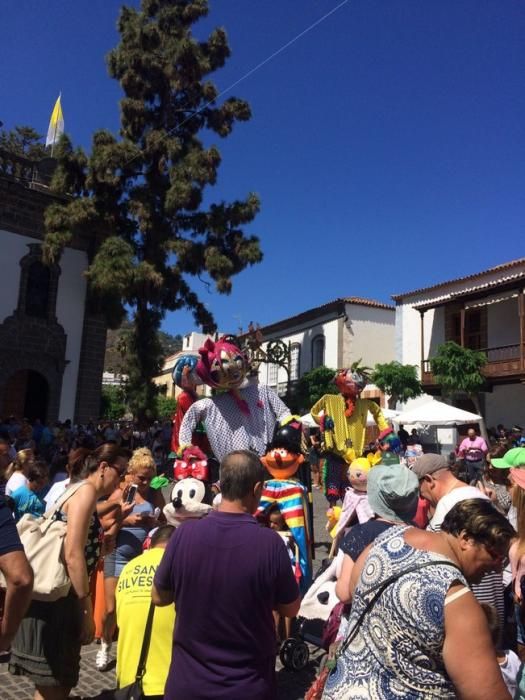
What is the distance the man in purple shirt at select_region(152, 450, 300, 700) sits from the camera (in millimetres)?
2049

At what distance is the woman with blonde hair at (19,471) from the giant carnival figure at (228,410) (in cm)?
155

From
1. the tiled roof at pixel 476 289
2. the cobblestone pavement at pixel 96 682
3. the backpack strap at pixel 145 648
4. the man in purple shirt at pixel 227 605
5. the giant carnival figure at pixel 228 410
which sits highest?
the tiled roof at pixel 476 289

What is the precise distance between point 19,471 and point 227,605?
415cm

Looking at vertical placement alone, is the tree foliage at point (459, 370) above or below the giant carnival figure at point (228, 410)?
above

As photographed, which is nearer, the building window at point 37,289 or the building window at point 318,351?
the building window at point 37,289

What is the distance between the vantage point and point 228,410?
526cm

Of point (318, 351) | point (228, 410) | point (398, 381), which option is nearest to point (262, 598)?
point (228, 410)

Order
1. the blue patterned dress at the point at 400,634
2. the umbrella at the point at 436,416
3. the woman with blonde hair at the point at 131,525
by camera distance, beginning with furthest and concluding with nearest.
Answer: the umbrella at the point at 436,416 → the woman with blonde hair at the point at 131,525 → the blue patterned dress at the point at 400,634

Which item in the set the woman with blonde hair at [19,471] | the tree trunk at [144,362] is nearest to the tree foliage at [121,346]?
the tree trunk at [144,362]

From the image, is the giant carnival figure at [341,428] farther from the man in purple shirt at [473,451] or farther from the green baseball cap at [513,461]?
the man in purple shirt at [473,451]

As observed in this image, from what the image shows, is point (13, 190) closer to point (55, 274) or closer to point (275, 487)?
point (55, 274)

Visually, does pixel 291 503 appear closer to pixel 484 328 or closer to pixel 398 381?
pixel 398 381

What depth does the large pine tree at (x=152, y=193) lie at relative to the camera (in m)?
18.6

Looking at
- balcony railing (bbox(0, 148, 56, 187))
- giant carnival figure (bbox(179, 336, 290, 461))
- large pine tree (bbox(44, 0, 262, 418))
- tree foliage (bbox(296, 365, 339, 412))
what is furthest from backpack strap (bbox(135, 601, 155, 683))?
tree foliage (bbox(296, 365, 339, 412))
